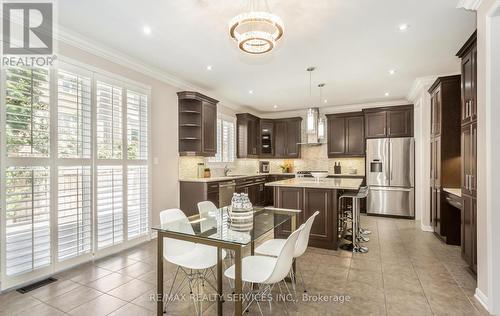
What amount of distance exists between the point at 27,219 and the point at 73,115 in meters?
1.28

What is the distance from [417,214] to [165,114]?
5.90 m

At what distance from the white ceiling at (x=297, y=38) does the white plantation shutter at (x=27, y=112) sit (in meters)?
0.76

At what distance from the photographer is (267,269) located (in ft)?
6.75

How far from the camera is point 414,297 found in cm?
241

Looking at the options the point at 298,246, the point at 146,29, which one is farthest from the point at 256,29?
the point at 298,246

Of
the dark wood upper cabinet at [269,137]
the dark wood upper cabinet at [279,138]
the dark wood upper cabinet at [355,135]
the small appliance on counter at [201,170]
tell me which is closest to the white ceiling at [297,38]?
the dark wood upper cabinet at [355,135]

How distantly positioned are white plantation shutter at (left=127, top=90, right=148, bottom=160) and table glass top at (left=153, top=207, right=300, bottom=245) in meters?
1.98

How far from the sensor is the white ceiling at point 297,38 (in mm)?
2562

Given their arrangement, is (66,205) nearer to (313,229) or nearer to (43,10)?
(43,10)

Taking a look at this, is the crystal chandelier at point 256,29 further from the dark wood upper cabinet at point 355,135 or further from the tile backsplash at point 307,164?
the dark wood upper cabinet at point 355,135

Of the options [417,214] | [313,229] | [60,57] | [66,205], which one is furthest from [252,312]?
[417,214]

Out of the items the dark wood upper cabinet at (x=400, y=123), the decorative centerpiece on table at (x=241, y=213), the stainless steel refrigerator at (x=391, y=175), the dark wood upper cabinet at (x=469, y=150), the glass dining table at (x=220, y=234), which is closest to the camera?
the glass dining table at (x=220, y=234)

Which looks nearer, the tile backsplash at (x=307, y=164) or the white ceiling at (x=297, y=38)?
the white ceiling at (x=297, y=38)

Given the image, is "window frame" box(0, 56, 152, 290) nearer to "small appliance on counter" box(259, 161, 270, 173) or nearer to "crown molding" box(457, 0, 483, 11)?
"crown molding" box(457, 0, 483, 11)
